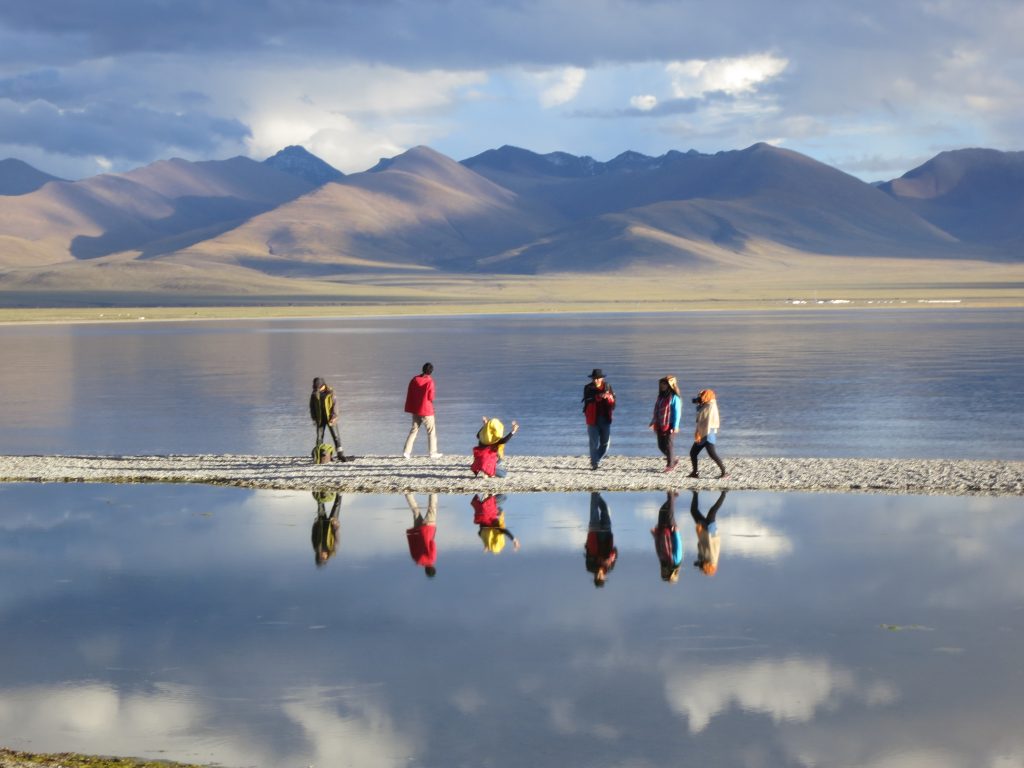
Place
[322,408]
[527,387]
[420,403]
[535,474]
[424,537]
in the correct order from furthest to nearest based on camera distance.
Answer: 1. [527,387]
2. [420,403]
3. [322,408]
4. [535,474]
5. [424,537]

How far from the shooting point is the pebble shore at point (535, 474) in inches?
790

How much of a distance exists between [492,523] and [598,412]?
4672 millimetres

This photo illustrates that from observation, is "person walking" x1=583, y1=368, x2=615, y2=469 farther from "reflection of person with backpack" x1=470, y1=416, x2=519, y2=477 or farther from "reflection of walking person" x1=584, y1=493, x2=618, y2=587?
"reflection of walking person" x1=584, y1=493, x2=618, y2=587

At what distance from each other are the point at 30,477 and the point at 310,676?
12843mm

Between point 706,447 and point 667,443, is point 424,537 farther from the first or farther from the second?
point 667,443

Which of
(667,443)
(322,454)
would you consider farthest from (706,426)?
(322,454)

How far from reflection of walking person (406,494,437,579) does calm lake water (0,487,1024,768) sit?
0.48ft

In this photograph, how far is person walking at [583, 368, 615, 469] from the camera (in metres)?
21.5

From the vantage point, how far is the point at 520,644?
11.6 meters

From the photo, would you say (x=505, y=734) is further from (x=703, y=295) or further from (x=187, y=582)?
(x=703, y=295)

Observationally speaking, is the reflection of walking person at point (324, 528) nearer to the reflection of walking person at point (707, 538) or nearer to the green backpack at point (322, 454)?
the green backpack at point (322, 454)

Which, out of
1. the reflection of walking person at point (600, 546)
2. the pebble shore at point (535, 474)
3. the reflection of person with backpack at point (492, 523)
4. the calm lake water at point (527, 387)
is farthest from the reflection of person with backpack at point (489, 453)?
the calm lake water at point (527, 387)

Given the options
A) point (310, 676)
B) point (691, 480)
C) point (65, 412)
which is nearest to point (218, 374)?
point (65, 412)

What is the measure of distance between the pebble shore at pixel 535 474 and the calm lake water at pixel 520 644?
2.47 m
